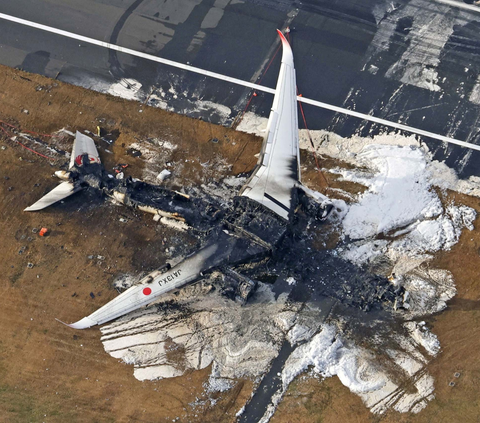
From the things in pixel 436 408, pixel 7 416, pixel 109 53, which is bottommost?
pixel 7 416

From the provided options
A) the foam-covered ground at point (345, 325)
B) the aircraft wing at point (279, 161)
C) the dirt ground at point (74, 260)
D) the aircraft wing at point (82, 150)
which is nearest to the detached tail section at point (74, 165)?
the aircraft wing at point (82, 150)

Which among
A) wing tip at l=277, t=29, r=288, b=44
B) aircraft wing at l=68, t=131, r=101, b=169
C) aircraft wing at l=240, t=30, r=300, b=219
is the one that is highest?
wing tip at l=277, t=29, r=288, b=44

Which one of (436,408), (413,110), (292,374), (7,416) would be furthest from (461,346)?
(7,416)

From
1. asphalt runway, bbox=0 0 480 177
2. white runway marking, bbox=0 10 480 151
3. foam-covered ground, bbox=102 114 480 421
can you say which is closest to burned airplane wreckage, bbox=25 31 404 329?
foam-covered ground, bbox=102 114 480 421

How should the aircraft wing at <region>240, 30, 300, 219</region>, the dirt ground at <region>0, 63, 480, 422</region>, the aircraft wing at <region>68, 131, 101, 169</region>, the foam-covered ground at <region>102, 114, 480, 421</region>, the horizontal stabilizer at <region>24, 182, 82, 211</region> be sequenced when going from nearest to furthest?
the dirt ground at <region>0, 63, 480, 422</region>
the foam-covered ground at <region>102, 114, 480, 421</region>
the aircraft wing at <region>240, 30, 300, 219</region>
the horizontal stabilizer at <region>24, 182, 82, 211</region>
the aircraft wing at <region>68, 131, 101, 169</region>

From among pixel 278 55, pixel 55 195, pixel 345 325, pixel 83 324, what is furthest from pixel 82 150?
A: pixel 345 325

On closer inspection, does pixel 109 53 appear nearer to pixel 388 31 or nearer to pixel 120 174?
pixel 120 174

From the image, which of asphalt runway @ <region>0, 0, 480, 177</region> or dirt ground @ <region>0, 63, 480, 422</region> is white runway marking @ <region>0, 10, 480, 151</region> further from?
dirt ground @ <region>0, 63, 480, 422</region>
